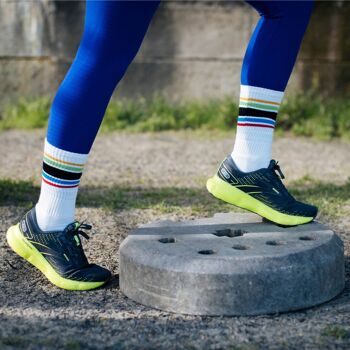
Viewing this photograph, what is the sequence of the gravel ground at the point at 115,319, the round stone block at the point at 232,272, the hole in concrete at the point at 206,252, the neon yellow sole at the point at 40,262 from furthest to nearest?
the neon yellow sole at the point at 40,262 < the hole in concrete at the point at 206,252 < the round stone block at the point at 232,272 < the gravel ground at the point at 115,319

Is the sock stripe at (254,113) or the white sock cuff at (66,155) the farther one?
the sock stripe at (254,113)

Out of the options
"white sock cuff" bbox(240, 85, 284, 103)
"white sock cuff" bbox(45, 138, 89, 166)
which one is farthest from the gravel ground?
"white sock cuff" bbox(240, 85, 284, 103)

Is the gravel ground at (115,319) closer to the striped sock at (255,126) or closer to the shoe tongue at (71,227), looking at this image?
the shoe tongue at (71,227)

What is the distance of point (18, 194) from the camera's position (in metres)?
3.53

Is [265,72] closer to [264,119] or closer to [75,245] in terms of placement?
[264,119]

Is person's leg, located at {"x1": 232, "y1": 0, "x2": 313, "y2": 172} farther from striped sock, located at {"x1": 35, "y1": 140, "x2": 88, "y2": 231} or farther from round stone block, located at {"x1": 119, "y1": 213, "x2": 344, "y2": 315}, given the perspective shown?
striped sock, located at {"x1": 35, "y1": 140, "x2": 88, "y2": 231}

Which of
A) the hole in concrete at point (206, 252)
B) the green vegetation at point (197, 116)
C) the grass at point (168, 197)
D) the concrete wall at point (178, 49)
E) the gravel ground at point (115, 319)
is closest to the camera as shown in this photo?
the gravel ground at point (115, 319)

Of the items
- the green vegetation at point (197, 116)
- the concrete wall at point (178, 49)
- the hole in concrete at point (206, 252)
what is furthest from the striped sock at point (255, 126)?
the concrete wall at point (178, 49)

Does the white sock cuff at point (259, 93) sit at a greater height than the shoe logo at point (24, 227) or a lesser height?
greater

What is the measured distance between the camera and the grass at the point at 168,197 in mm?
3318

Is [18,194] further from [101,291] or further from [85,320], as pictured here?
[85,320]

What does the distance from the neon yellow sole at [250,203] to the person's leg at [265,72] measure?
0.08 metres

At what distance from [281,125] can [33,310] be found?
350 cm

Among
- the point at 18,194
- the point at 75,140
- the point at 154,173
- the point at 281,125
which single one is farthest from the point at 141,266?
the point at 281,125
